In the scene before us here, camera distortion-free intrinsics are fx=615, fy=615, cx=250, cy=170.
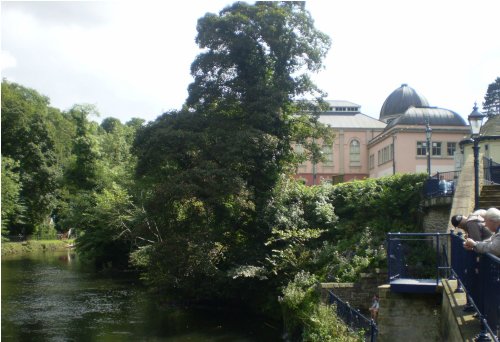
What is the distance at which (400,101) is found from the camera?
72500 millimetres

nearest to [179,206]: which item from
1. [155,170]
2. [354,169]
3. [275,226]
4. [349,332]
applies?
[155,170]

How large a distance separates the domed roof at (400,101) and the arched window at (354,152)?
8844mm

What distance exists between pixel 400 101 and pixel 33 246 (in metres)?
43.8

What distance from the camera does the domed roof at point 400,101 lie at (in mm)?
71938

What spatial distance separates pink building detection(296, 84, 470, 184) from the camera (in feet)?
175

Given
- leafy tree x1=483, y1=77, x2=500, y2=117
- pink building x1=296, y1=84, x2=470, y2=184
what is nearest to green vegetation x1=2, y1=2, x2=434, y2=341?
pink building x1=296, y1=84, x2=470, y2=184

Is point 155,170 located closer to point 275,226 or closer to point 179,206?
point 179,206

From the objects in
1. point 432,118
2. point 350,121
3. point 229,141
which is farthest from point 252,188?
point 350,121

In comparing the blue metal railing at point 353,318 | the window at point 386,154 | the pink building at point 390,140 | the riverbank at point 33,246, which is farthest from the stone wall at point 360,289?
the riverbank at point 33,246

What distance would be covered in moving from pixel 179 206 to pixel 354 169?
44606 millimetres

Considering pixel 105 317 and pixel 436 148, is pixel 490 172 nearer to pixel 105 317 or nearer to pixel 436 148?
pixel 105 317

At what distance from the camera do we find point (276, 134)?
24.8 meters

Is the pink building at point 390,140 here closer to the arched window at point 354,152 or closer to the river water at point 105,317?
the arched window at point 354,152

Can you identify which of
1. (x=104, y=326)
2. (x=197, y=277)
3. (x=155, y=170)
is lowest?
(x=104, y=326)
